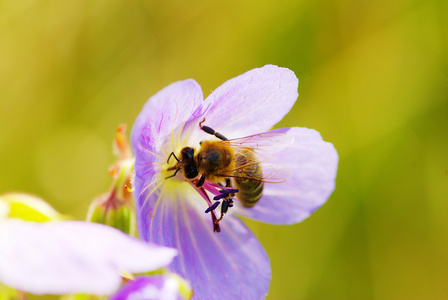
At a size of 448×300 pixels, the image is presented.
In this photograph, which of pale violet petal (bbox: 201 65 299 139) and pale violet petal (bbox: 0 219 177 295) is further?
pale violet petal (bbox: 201 65 299 139)

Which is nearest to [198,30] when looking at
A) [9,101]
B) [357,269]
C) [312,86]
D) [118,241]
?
[312,86]

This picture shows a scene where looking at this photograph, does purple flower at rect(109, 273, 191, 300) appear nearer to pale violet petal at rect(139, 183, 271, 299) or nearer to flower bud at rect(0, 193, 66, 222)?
flower bud at rect(0, 193, 66, 222)

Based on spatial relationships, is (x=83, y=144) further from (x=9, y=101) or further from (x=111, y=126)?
(x=9, y=101)

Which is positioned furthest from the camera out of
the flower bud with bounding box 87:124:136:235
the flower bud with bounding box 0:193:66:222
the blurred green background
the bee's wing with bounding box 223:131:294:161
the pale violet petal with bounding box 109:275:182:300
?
the blurred green background

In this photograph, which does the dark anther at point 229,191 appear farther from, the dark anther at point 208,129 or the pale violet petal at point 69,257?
the pale violet petal at point 69,257

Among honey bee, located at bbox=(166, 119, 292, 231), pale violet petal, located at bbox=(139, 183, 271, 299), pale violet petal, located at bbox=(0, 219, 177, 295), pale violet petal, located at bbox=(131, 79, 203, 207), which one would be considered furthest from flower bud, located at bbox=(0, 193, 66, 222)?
honey bee, located at bbox=(166, 119, 292, 231)

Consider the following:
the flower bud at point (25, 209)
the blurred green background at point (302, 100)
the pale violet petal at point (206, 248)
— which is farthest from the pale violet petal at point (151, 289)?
the blurred green background at point (302, 100)
